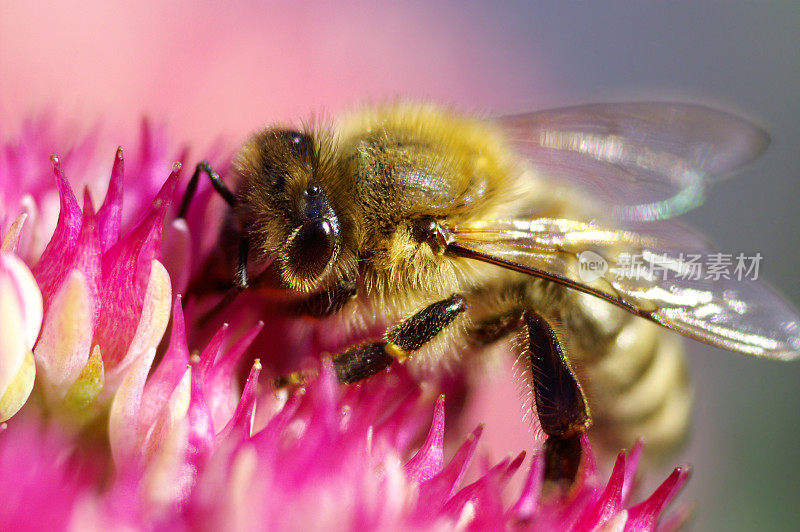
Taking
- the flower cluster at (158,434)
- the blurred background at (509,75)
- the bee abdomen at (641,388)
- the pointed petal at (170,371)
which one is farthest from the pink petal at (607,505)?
the blurred background at (509,75)

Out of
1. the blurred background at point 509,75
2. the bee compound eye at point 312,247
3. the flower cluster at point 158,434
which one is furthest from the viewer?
the blurred background at point 509,75

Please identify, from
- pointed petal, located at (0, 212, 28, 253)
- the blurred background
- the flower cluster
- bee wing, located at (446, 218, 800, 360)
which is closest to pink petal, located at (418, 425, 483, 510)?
the flower cluster

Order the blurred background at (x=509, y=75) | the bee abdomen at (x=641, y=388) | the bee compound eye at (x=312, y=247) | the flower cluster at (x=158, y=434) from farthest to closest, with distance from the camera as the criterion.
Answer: the blurred background at (x=509, y=75)
the bee abdomen at (x=641, y=388)
the bee compound eye at (x=312, y=247)
the flower cluster at (x=158, y=434)

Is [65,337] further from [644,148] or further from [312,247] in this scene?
[644,148]

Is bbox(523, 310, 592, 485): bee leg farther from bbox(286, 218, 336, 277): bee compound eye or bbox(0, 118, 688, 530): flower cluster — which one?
bbox(286, 218, 336, 277): bee compound eye

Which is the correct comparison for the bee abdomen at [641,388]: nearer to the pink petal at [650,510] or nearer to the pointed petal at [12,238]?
the pink petal at [650,510]

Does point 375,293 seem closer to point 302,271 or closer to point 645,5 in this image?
point 302,271

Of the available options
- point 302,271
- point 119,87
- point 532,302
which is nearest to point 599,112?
point 532,302

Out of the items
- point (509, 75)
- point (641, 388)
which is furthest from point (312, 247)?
point (509, 75)
